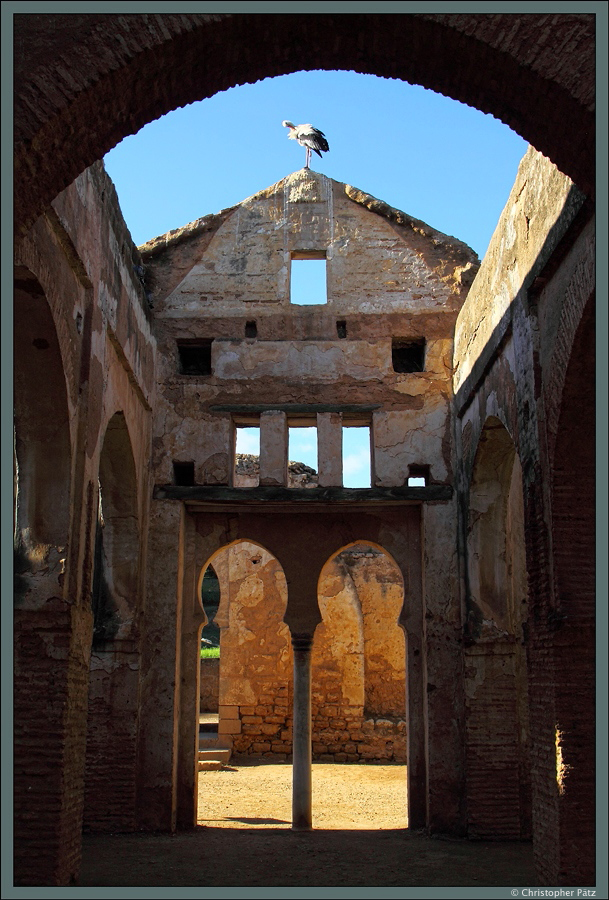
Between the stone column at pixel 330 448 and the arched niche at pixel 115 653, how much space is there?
7.63ft

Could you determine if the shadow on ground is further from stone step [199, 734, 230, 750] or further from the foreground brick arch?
the foreground brick arch

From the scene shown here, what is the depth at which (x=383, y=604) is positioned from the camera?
17297mm

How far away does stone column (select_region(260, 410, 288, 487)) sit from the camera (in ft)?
36.2

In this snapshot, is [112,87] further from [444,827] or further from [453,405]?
[444,827]

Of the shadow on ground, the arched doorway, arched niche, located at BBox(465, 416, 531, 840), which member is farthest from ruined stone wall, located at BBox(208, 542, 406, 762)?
the arched doorway

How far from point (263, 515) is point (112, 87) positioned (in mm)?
7407

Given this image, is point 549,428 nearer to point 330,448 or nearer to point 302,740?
point 330,448

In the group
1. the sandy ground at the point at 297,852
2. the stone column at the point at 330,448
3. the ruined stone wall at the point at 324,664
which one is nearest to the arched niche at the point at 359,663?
the ruined stone wall at the point at 324,664

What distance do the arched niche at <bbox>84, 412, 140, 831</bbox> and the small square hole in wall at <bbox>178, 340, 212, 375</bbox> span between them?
2212 mm

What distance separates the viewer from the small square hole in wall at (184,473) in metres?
11.2

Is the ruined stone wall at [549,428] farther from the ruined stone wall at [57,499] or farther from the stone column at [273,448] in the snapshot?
the ruined stone wall at [57,499]

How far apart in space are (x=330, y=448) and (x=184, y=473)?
186 cm

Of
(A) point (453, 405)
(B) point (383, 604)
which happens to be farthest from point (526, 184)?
(B) point (383, 604)

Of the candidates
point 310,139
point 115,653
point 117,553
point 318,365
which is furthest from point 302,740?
point 310,139
